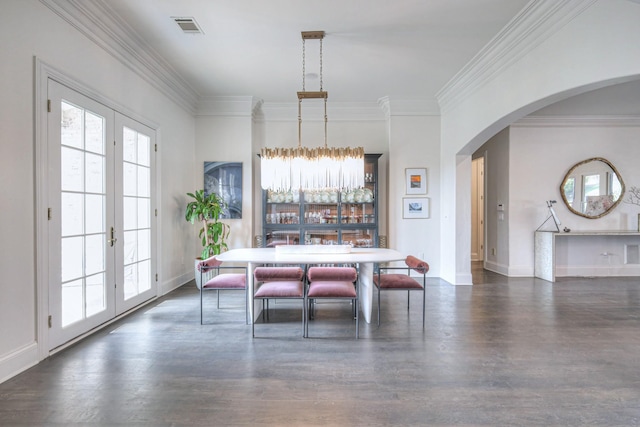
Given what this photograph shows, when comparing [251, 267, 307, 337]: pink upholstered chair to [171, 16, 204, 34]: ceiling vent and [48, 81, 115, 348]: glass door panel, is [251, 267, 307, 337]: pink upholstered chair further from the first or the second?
[171, 16, 204, 34]: ceiling vent

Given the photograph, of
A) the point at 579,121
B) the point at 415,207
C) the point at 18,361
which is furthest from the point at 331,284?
the point at 579,121

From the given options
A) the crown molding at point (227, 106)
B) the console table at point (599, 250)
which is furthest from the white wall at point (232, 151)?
the console table at point (599, 250)

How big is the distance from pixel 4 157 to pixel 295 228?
382 centimetres

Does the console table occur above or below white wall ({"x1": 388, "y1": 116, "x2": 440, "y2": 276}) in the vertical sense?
below

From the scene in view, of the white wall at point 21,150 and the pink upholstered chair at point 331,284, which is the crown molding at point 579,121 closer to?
the pink upholstered chair at point 331,284

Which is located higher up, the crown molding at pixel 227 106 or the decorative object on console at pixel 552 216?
the crown molding at pixel 227 106

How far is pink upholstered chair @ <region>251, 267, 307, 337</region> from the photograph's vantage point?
10.1ft

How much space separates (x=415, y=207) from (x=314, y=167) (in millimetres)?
2840

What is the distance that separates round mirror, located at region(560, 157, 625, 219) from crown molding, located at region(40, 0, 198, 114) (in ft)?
22.9

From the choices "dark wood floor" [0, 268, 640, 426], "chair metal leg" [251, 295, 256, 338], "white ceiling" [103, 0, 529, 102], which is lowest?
"dark wood floor" [0, 268, 640, 426]

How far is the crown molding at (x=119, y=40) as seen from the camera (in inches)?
108

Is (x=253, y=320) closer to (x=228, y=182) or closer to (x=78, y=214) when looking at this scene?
(x=78, y=214)

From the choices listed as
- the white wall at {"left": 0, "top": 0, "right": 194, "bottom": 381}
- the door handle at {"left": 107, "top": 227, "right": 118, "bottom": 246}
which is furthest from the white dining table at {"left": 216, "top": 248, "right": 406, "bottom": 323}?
the white wall at {"left": 0, "top": 0, "right": 194, "bottom": 381}

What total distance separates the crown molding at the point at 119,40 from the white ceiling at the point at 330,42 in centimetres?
A: 5
